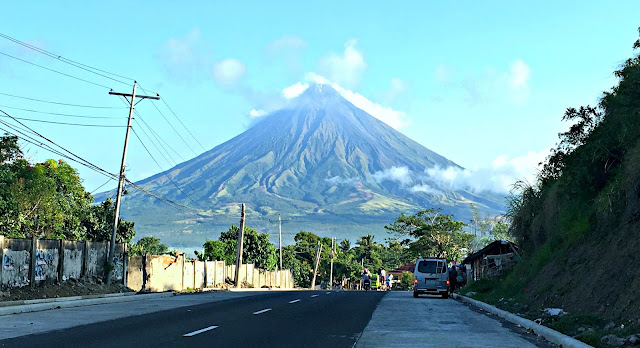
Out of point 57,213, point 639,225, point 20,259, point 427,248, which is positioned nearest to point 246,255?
point 427,248

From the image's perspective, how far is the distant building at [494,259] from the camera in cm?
3750

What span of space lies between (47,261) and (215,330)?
17.7m

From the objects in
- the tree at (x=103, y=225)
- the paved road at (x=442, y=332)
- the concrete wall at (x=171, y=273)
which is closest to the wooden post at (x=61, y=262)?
the concrete wall at (x=171, y=273)

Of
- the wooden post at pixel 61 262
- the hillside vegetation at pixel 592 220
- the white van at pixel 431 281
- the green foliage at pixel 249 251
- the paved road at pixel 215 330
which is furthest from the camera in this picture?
the green foliage at pixel 249 251

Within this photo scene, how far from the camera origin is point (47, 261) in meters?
29.0

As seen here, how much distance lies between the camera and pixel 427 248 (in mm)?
85750

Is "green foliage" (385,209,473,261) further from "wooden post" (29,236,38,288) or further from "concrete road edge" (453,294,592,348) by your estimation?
"concrete road edge" (453,294,592,348)

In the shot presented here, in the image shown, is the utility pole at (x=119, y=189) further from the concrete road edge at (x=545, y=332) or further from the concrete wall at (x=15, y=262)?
the concrete road edge at (x=545, y=332)

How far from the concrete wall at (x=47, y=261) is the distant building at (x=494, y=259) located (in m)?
19.8

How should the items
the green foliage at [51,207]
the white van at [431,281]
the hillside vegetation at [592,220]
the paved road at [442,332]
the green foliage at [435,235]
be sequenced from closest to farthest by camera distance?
the paved road at [442,332], the hillside vegetation at [592,220], the white van at [431,281], the green foliage at [51,207], the green foliage at [435,235]

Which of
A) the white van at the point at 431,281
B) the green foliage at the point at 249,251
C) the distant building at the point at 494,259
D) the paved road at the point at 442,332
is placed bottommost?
the paved road at the point at 442,332

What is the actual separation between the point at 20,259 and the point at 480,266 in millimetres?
37219

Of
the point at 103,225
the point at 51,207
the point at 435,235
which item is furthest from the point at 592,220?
the point at 435,235

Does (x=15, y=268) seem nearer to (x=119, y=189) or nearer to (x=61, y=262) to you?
(x=61, y=262)
